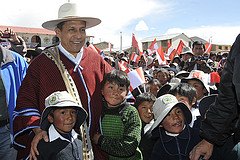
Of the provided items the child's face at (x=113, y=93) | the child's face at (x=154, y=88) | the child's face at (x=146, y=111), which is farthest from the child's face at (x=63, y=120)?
the child's face at (x=154, y=88)

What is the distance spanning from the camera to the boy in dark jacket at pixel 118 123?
2.30m

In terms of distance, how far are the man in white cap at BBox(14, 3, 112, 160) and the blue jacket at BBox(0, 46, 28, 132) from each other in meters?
0.54

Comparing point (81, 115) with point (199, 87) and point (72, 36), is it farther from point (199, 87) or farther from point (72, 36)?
point (199, 87)

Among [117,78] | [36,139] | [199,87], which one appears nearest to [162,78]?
[199,87]

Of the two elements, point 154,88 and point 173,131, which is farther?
point 154,88

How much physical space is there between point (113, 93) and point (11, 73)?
1.39m

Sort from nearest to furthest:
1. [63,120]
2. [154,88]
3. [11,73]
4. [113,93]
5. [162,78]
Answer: [63,120] < [113,93] < [11,73] < [154,88] < [162,78]

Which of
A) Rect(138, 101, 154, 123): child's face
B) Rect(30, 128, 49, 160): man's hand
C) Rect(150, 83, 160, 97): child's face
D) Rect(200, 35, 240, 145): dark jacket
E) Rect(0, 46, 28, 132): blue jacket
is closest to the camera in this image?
Rect(200, 35, 240, 145): dark jacket

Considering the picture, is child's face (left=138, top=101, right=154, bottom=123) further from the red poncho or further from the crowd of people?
the red poncho

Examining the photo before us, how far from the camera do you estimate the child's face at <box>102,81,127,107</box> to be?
98.4 inches

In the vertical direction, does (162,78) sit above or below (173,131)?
above

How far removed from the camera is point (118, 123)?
2422 millimetres

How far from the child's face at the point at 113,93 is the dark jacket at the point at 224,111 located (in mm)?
972

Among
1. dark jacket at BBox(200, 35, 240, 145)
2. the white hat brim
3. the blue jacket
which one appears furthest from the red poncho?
dark jacket at BBox(200, 35, 240, 145)
